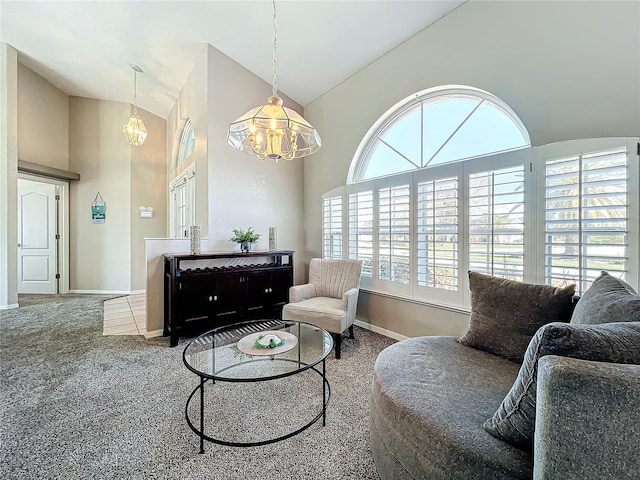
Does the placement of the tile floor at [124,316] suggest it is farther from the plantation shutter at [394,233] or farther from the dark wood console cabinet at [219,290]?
the plantation shutter at [394,233]

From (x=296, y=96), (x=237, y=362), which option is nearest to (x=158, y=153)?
(x=296, y=96)

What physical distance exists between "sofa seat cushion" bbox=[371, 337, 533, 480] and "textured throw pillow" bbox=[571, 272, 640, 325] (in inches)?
18.4

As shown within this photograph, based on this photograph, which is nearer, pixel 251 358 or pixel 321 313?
pixel 251 358

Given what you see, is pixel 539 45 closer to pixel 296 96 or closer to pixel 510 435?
pixel 510 435

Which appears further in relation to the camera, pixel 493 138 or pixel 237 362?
pixel 493 138

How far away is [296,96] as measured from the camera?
14.5ft

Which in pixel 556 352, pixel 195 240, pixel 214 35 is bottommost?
pixel 556 352

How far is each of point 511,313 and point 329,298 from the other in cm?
203

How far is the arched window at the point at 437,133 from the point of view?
2506 mm

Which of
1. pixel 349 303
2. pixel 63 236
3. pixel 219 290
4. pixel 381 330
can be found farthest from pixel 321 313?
pixel 63 236

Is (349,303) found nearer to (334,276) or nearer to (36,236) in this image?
(334,276)

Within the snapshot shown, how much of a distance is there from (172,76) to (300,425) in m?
5.39

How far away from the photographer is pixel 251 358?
2016mm

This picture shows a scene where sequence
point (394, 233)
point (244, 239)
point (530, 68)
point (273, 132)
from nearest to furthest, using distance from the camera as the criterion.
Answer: point (530, 68) < point (273, 132) < point (394, 233) < point (244, 239)
